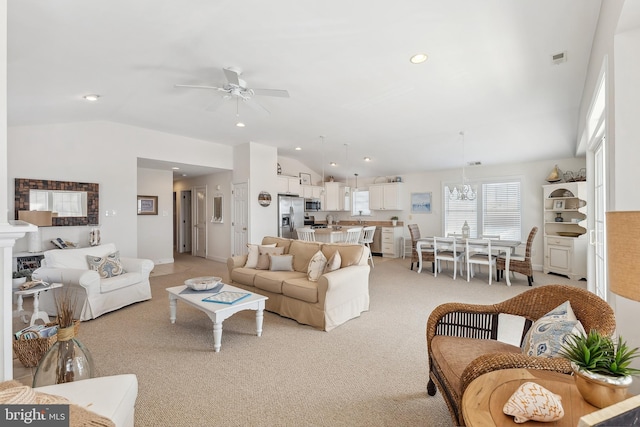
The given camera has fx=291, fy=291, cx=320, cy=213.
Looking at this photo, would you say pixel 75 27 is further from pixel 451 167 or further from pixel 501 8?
pixel 451 167

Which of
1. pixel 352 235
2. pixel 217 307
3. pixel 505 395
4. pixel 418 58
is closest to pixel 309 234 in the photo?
pixel 352 235

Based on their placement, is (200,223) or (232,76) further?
(200,223)

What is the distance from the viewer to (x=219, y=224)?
7531 mm

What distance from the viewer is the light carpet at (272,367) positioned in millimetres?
1891

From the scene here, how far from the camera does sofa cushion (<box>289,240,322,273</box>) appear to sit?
4.10 metres

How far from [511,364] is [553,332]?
0.34 metres

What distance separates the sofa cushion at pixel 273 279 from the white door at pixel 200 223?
4.69 metres

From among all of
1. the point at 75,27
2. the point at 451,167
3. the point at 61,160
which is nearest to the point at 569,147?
the point at 451,167

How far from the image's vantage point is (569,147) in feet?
17.9

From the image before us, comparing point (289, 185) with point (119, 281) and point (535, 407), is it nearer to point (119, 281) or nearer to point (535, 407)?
point (119, 281)

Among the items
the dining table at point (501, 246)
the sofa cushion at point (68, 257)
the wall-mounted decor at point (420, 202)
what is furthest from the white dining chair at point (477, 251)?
the sofa cushion at point (68, 257)

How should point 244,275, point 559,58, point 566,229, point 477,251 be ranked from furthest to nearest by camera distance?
1. point 566,229
2. point 477,251
3. point 244,275
4. point 559,58

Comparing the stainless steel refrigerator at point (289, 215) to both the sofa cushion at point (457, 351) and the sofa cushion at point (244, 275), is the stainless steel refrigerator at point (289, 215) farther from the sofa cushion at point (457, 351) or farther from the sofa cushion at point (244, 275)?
the sofa cushion at point (457, 351)

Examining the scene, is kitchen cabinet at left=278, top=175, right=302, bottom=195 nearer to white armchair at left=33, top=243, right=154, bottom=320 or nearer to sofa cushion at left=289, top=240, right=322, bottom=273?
sofa cushion at left=289, top=240, right=322, bottom=273
